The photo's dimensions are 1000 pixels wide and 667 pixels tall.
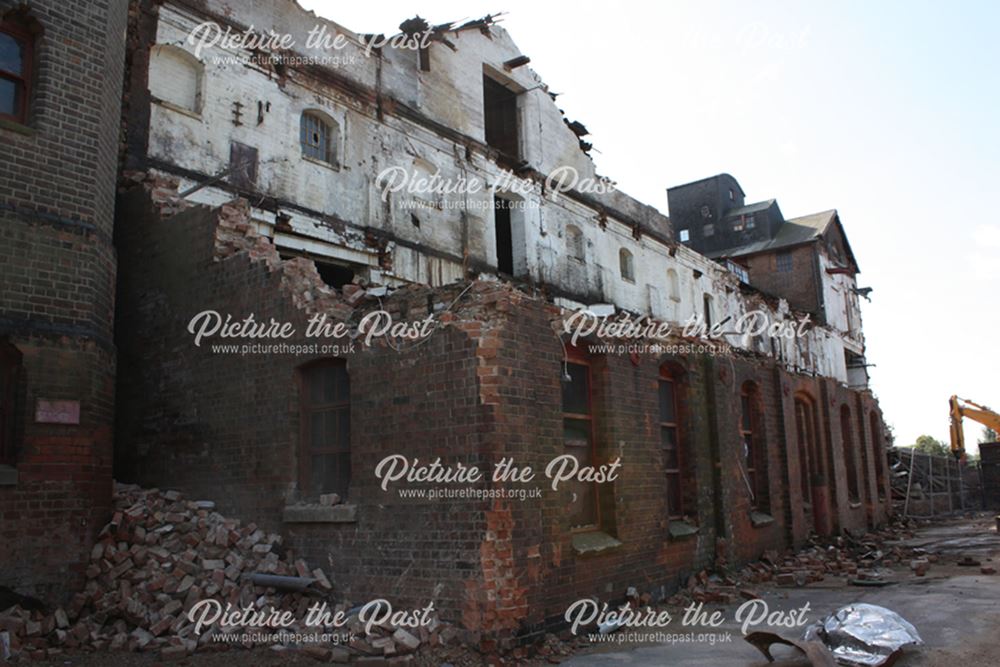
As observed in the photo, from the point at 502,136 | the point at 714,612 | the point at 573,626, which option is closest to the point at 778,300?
the point at 502,136

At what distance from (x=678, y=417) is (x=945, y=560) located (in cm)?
732

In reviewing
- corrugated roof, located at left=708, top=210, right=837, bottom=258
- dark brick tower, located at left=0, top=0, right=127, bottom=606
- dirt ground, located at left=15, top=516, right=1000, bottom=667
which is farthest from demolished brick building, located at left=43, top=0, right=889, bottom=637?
corrugated roof, located at left=708, top=210, right=837, bottom=258

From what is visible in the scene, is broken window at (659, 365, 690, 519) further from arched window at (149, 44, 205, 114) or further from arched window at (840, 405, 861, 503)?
arched window at (840, 405, 861, 503)

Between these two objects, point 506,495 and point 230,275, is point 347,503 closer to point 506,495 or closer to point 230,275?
point 506,495

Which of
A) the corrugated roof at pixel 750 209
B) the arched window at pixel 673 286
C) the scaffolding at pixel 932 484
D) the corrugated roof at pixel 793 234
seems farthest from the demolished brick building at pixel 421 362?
the corrugated roof at pixel 750 209

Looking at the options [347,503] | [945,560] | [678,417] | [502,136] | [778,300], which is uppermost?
[502,136]

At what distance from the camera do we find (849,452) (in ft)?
78.1

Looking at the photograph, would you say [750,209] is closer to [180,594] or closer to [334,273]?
[334,273]

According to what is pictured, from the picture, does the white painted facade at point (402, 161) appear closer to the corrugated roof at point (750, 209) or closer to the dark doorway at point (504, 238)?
the dark doorway at point (504, 238)

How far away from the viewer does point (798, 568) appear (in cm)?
1542

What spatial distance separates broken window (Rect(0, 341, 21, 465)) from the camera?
937 centimetres

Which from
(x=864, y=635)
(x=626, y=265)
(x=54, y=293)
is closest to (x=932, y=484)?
(x=626, y=265)

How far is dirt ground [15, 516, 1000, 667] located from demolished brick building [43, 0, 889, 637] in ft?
3.11

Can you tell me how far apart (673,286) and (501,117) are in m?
9.62
